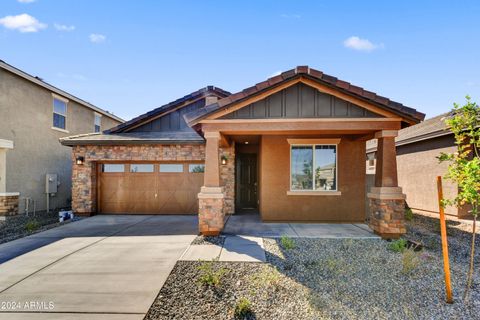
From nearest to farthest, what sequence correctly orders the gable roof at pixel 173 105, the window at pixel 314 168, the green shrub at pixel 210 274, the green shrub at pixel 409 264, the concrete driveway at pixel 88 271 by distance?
the concrete driveway at pixel 88 271
the green shrub at pixel 210 274
the green shrub at pixel 409 264
the window at pixel 314 168
the gable roof at pixel 173 105


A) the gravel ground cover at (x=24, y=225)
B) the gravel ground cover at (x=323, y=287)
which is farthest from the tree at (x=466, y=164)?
the gravel ground cover at (x=24, y=225)

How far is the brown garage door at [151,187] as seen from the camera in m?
10.2

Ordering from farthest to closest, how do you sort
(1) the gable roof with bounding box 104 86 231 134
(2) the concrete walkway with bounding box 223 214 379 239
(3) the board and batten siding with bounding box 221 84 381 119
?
1. (1) the gable roof with bounding box 104 86 231 134
2. (2) the concrete walkway with bounding box 223 214 379 239
3. (3) the board and batten siding with bounding box 221 84 381 119

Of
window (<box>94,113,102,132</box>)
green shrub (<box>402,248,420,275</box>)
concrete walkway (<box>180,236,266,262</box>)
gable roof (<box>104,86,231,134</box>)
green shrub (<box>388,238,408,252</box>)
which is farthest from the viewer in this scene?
window (<box>94,113,102,132</box>)

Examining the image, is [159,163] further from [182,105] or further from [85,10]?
[85,10]

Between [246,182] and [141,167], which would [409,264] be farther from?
[141,167]

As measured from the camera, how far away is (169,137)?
10086mm

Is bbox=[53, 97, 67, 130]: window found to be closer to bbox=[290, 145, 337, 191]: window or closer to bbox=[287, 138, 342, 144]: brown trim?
bbox=[287, 138, 342, 144]: brown trim

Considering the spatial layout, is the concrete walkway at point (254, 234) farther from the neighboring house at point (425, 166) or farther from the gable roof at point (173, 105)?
the gable roof at point (173, 105)

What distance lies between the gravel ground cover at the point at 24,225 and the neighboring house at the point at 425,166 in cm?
1212

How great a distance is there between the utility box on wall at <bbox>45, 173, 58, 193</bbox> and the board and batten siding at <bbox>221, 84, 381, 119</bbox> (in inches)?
406

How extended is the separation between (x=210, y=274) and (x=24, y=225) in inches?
325

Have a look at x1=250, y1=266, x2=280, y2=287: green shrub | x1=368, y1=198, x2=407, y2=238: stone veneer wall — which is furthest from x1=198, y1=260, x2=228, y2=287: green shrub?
x1=368, y1=198, x2=407, y2=238: stone veneer wall

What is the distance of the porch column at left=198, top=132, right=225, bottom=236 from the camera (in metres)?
6.46
